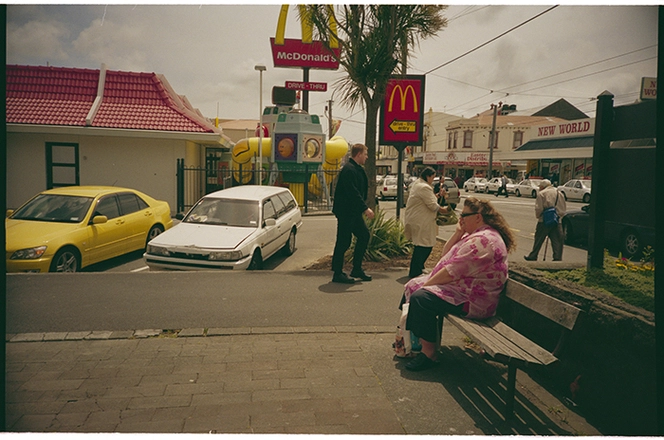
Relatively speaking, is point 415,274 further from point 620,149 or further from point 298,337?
point 620,149

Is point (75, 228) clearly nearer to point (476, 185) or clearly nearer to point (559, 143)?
point (559, 143)

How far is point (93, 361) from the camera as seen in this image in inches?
164

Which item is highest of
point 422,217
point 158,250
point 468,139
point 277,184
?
point 468,139

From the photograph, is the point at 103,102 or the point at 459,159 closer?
the point at 103,102

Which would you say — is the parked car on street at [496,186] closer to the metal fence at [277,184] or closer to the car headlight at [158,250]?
the metal fence at [277,184]

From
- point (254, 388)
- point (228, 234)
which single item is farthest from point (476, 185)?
point (254, 388)

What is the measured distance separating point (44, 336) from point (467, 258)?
393 centimetres

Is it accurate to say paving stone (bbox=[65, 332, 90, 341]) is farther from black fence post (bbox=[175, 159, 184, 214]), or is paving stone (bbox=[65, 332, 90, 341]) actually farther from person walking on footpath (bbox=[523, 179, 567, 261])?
black fence post (bbox=[175, 159, 184, 214])

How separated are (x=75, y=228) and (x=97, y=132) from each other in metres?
10.3

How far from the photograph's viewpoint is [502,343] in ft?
11.8

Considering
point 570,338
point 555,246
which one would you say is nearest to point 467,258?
point 570,338

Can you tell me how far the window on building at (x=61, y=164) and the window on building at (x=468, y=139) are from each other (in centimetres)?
5355

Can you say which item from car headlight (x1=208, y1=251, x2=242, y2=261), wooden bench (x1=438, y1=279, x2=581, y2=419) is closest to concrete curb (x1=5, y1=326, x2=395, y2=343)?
wooden bench (x1=438, y1=279, x2=581, y2=419)

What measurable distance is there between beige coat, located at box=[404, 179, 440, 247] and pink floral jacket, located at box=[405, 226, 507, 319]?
301cm
